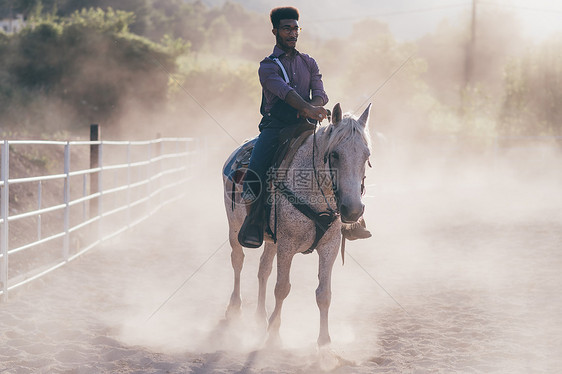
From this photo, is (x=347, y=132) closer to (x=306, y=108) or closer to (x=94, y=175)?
(x=306, y=108)

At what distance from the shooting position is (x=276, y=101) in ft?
17.0

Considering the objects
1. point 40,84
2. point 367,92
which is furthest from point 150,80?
point 367,92

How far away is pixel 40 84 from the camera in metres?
29.9

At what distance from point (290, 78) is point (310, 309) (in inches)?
106

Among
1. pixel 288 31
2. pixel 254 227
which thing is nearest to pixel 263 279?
pixel 254 227

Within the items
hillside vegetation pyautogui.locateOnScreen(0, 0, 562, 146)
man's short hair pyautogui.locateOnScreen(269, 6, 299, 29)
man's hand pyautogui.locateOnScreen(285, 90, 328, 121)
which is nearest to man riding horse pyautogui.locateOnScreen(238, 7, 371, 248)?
man's short hair pyautogui.locateOnScreen(269, 6, 299, 29)

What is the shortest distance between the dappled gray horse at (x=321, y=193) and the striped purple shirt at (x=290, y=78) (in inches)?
17.7

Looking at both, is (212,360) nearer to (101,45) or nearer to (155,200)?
(155,200)

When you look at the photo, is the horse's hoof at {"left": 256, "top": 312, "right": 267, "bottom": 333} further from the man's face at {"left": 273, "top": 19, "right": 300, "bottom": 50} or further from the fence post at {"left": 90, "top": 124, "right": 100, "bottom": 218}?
the fence post at {"left": 90, "top": 124, "right": 100, "bottom": 218}

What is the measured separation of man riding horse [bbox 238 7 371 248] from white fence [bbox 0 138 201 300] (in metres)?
2.49

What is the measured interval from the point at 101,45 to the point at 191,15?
292ft

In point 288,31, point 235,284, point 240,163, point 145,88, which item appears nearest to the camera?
point 288,31

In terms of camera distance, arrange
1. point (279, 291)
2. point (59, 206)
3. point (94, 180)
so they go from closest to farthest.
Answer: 1. point (279, 291)
2. point (59, 206)
3. point (94, 180)

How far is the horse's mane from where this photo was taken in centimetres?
435
